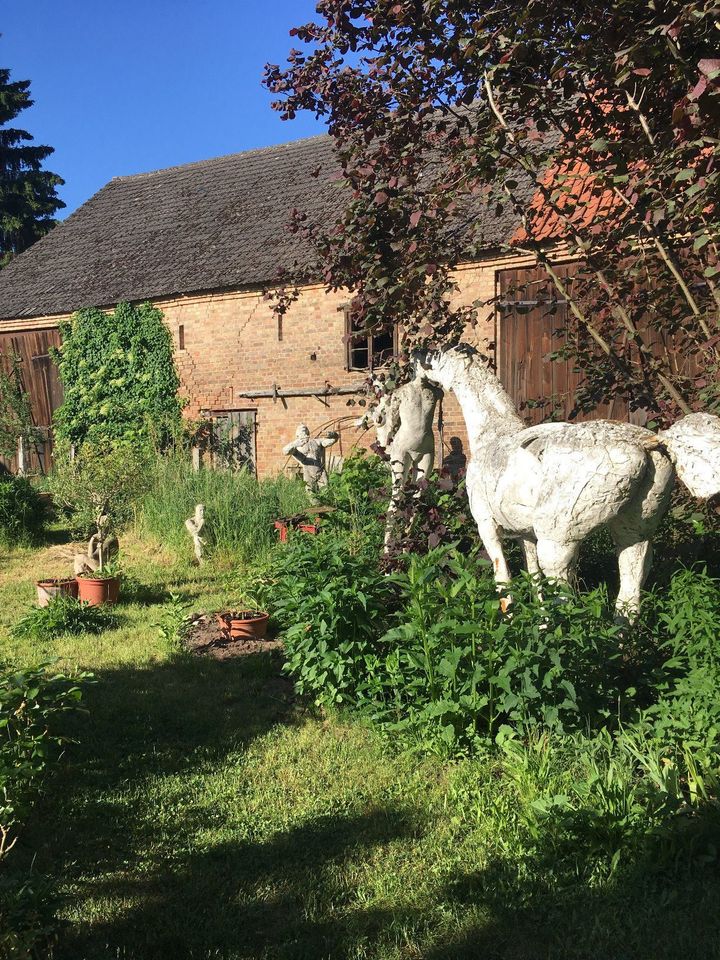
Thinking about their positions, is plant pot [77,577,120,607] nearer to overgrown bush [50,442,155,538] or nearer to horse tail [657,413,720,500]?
overgrown bush [50,442,155,538]

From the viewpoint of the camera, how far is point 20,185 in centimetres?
3519

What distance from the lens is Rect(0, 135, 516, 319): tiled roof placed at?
59.2 feet

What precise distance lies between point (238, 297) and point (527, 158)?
13.1 m

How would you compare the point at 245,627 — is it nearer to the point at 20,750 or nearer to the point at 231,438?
the point at 20,750

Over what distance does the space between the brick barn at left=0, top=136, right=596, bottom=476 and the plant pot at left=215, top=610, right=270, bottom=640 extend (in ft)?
23.7

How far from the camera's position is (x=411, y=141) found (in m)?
5.57

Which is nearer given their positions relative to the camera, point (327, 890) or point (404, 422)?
point (327, 890)

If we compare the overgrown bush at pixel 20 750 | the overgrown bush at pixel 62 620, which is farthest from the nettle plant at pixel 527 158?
the overgrown bush at pixel 62 620

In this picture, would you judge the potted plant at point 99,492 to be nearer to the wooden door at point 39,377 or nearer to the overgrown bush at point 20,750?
the overgrown bush at point 20,750

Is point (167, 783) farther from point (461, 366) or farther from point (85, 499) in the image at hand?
point (85, 499)

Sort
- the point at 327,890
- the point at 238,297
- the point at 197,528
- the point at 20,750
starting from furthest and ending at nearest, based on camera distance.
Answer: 1. the point at 238,297
2. the point at 197,528
3. the point at 20,750
4. the point at 327,890

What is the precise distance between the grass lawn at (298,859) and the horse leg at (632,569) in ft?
4.30

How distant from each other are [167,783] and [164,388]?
15307 mm

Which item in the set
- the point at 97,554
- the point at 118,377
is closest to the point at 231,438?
the point at 118,377
